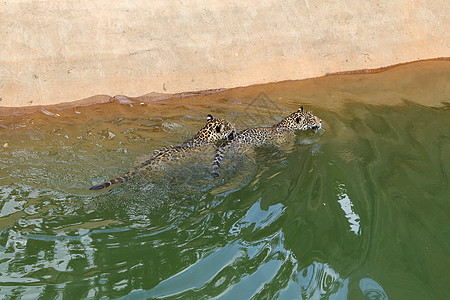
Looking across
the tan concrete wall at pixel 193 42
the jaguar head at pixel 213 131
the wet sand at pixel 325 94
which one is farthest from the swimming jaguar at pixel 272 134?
the tan concrete wall at pixel 193 42

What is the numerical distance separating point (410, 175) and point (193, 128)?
3.76 meters

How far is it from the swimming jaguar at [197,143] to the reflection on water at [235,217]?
0.21 metres

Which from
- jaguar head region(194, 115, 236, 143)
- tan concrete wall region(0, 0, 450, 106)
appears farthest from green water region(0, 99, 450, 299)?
tan concrete wall region(0, 0, 450, 106)

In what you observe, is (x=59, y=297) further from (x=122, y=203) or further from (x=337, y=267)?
(x=337, y=267)

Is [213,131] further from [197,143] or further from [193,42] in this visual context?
[193,42]

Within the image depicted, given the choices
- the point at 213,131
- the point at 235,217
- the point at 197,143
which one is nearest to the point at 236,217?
the point at 235,217

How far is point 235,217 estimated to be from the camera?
5883mm

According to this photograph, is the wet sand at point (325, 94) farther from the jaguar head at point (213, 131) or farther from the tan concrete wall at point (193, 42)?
the jaguar head at point (213, 131)

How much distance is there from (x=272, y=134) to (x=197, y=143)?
4.08 feet

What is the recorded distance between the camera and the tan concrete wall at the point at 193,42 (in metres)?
9.66

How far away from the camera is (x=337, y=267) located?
5062 millimetres

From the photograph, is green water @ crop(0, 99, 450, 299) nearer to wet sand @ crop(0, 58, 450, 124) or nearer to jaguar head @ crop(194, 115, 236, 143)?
jaguar head @ crop(194, 115, 236, 143)

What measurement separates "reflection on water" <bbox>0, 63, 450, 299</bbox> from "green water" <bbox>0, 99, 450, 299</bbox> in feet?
0.05

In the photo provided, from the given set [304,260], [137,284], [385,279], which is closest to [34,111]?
[137,284]
